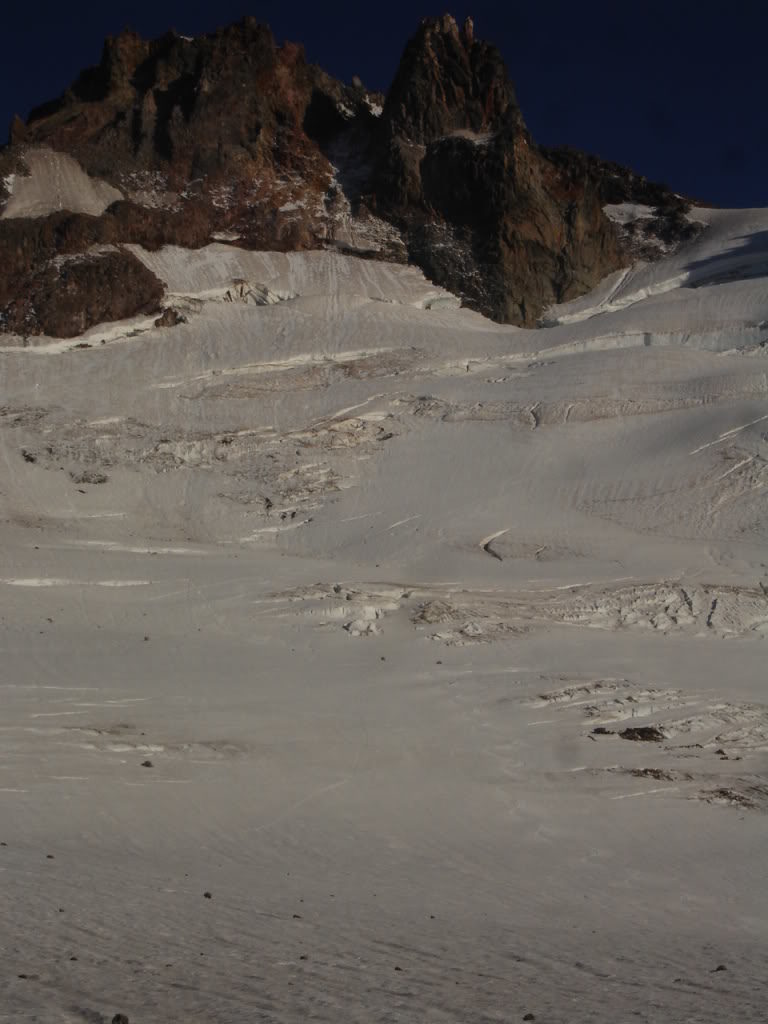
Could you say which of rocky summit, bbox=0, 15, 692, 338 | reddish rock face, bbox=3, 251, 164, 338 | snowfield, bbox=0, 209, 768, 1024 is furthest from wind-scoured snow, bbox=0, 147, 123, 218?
reddish rock face, bbox=3, 251, 164, 338

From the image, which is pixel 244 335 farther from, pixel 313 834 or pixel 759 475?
pixel 313 834

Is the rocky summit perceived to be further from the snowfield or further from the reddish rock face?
the snowfield

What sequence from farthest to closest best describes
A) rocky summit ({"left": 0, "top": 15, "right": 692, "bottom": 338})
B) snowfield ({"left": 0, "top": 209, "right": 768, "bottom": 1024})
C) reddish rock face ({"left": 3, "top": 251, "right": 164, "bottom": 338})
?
rocky summit ({"left": 0, "top": 15, "right": 692, "bottom": 338})
reddish rock face ({"left": 3, "top": 251, "right": 164, "bottom": 338})
snowfield ({"left": 0, "top": 209, "right": 768, "bottom": 1024})

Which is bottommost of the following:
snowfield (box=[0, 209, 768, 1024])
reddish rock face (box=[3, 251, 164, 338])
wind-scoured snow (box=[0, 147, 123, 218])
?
snowfield (box=[0, 209, 768, 1024])

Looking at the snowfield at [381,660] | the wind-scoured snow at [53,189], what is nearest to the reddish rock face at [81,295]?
the snowfield at [381,660]

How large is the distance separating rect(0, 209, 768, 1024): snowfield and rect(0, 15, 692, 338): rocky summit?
3918mm

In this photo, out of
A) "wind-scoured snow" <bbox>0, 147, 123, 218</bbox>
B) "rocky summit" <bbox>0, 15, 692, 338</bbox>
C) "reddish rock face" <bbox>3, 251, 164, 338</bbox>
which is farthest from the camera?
"rocky summit" <bbox>0, 15, 692, 338</bbox>

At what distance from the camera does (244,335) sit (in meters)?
36.5

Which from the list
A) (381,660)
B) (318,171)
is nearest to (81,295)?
(318,171)

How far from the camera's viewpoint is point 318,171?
50.2 m

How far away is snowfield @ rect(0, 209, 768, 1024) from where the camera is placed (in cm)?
655

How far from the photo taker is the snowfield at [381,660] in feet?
21.5

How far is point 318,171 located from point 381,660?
3761 cm

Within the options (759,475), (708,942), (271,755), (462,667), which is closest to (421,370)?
(759,475)
